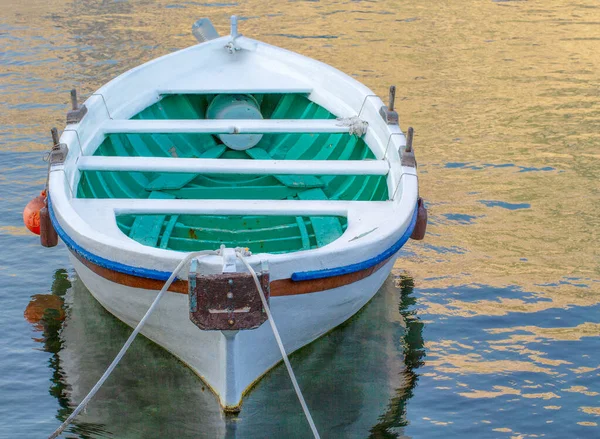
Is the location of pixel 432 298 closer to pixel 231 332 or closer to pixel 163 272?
pixel 231 332

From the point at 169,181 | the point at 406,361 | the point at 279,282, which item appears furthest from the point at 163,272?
the point at 169,181

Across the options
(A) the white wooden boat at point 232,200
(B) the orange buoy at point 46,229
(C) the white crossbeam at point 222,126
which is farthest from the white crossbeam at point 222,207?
(C) the white crossbeam at point 222,126

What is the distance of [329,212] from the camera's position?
598cm

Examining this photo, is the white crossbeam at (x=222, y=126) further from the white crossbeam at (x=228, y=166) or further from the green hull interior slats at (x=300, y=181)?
the white crossbeam at (x=228, y=166)

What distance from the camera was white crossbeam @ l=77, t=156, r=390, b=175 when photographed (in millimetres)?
6492

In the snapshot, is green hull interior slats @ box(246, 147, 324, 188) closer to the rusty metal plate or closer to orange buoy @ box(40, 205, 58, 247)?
orange buoy @ box(40, 205, 58, 247)

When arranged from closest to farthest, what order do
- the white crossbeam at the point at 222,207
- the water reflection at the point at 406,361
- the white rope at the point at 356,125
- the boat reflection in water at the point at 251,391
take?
1. the boat reflection in water at the point at 251,391
2. the water reflection at the point at 406,361
3. the white crossbeam at the point at 222,207
4. the white rope at the point at 356,125

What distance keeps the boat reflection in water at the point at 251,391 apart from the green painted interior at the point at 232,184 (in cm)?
73

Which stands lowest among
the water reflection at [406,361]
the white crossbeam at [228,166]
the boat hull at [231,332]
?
the water reflection at [406,361]

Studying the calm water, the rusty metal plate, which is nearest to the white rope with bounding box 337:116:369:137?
the calm water

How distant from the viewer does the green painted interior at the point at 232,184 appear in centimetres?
661

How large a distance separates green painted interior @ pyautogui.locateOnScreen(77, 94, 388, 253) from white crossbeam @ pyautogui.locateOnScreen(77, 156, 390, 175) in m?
0.18

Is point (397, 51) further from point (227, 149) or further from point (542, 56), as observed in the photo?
point (227, 149)

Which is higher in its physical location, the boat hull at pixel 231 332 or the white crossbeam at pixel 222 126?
the white crossbeam at pixel 222 126
